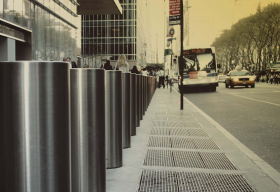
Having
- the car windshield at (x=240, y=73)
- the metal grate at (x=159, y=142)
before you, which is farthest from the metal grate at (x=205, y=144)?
the car windshield at (x=240, y=73)

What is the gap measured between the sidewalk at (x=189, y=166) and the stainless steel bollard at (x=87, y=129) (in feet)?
1.24

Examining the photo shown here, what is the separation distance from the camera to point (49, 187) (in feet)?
6.89

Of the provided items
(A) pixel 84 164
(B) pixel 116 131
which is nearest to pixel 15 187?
(A) pixel 84 164

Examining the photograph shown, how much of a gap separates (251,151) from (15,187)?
3.96m

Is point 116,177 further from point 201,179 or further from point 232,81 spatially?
point 232,81

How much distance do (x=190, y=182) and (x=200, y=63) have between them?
23702 mm

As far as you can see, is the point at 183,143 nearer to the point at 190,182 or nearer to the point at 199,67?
the point at 190,182

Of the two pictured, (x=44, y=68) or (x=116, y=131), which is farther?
(x=116, y=131)

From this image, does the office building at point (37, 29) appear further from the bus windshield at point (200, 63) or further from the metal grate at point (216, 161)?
the metal grate at point (216, 161)

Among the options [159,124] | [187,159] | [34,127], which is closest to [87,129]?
[34,127]

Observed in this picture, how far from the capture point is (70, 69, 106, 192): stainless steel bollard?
9.55 feet

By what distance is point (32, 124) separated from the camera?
6.54 feet

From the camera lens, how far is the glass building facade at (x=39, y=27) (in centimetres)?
1709

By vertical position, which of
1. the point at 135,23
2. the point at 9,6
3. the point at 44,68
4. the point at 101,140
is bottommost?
the point at 101,140
